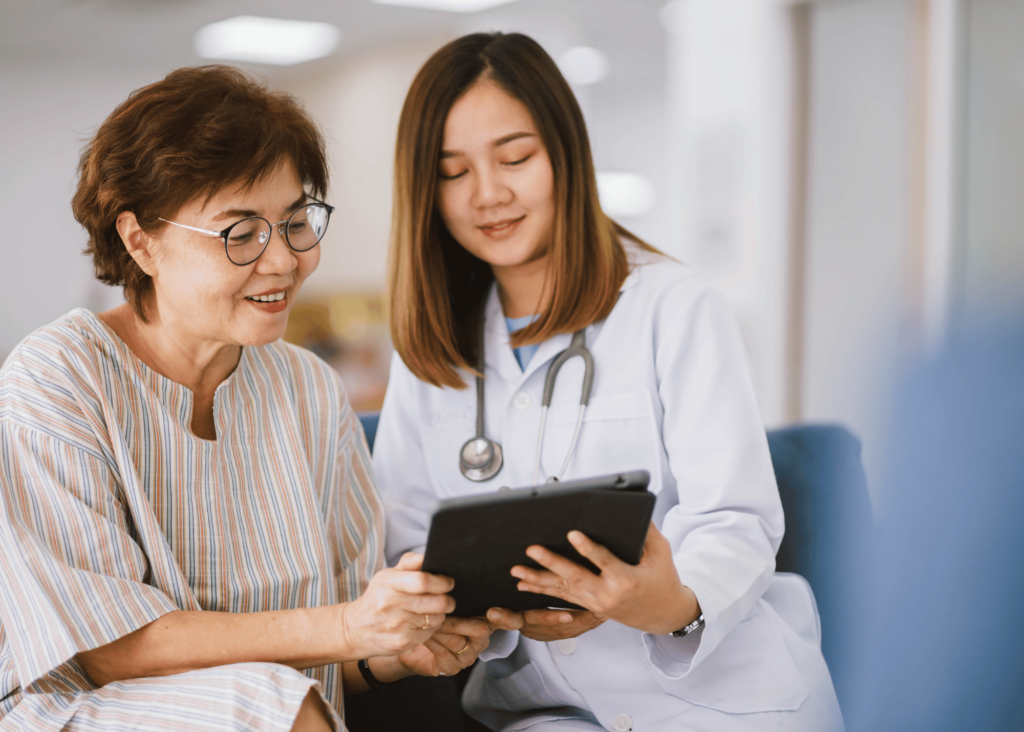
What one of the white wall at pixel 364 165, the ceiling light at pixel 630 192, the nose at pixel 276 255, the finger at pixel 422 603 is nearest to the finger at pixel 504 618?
the finger at pixel 422 603

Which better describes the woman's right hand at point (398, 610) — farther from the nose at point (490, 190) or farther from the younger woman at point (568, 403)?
the nose at point (490, 190)

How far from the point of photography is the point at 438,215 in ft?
4.82

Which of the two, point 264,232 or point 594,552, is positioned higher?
point 264,232

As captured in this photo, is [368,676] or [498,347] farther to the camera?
[498,347]

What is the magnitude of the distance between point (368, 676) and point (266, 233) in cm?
67

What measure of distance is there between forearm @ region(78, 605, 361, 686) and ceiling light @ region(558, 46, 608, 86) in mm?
4873

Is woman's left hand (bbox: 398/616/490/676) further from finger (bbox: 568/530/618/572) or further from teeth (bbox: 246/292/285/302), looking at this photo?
teeth (bbox: 246/292/285/302)

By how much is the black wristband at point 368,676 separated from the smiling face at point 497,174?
0.66 metres

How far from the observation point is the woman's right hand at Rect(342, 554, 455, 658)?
0.94 meters

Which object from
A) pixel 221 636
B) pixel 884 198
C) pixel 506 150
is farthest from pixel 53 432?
pixel 884 198

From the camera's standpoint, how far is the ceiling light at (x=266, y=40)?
4738 mm

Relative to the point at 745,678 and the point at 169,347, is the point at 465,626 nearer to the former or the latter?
the point at 745,678

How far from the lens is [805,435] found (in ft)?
5.54

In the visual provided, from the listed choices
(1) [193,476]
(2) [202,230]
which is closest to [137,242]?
(2) [202,230]
